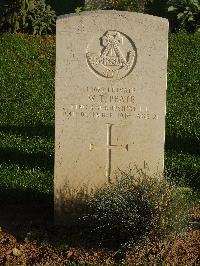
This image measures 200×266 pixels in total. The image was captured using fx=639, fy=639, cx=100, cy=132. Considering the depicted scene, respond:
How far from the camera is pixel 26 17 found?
10.6 m

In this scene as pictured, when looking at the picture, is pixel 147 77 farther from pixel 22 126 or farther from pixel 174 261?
pixel 22 126

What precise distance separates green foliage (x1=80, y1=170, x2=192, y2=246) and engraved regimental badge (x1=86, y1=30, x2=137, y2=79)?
832 mm

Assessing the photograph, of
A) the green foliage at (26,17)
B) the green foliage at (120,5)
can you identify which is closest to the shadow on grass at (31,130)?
the green foliage at (26,17)

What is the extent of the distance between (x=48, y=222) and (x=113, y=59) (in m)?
1.51

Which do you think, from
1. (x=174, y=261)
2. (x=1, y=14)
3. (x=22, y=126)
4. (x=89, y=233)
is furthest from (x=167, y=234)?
(x=1, y=14)

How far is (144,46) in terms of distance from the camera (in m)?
4.90

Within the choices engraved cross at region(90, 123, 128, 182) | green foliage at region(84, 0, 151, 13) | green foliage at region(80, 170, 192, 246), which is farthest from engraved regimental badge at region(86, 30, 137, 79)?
green foliage at region(84, 0, 151, 13)

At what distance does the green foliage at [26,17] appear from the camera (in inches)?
415

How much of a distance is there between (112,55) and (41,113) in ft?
10.8

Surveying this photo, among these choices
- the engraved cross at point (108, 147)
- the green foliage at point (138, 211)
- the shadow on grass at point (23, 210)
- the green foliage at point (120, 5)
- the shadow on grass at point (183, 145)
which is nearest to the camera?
the green foliage at point (138, 211)

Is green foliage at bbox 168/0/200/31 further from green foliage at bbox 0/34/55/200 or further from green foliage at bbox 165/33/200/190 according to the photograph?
green foliage at bbox 0/34/55/200

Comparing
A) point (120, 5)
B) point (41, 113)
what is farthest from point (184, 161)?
point (120, 5)

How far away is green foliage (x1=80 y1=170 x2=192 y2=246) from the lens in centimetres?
473

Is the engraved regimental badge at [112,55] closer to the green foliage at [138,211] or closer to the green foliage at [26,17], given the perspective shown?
the green foliage at [138,211]
